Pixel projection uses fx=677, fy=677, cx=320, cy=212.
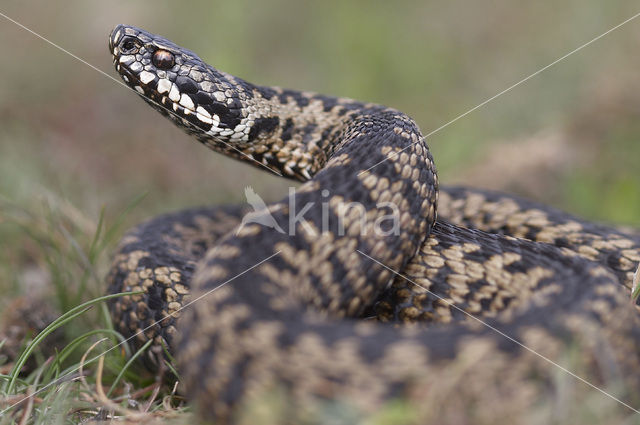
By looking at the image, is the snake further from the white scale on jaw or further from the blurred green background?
the blurred green background

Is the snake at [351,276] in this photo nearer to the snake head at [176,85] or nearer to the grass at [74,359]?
the snake head at [176,85]

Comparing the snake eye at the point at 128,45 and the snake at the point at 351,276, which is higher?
the snake eye at the point at 128,45

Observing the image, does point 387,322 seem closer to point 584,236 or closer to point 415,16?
point 584,236

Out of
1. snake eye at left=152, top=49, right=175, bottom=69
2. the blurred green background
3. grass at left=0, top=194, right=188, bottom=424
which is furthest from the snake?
the blurred green background

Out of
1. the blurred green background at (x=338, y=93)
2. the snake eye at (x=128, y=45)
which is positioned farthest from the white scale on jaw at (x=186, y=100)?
the blurred green background at (x=338, y=93)

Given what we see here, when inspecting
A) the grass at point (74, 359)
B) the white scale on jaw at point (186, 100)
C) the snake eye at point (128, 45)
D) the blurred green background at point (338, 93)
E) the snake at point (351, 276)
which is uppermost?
the blurred green background at point (338, 93)

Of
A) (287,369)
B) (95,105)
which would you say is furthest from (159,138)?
(287,369)
